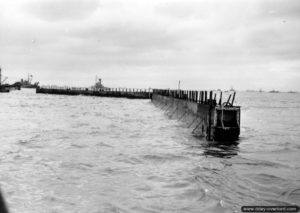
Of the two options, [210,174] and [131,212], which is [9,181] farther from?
[210,174]

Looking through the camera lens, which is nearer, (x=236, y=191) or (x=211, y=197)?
(x=211, y=197)

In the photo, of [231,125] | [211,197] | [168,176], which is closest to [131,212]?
[211,197]

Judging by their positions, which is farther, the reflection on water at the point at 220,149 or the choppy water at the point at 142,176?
the reflection on water at the point at 220,149

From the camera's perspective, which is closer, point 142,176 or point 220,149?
point 142,176

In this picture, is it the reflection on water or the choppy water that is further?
the reflection on water

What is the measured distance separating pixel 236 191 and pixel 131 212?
3.12 m

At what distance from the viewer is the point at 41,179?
9.14 metres

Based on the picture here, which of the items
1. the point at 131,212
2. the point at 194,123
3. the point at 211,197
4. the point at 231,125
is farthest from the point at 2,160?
Answer: the point at 194,123

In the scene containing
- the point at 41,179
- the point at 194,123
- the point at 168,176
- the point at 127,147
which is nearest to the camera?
the point at 41,179

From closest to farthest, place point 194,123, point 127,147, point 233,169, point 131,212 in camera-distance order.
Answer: point 131,212 < point 233,169 < point 127,147 < point 194,123

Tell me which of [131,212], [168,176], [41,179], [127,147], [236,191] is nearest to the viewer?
[131,212]

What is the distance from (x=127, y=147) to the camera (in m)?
15.2

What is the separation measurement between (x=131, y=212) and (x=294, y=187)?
5078 mm

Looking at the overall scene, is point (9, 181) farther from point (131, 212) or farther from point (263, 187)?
point (263, 187)
